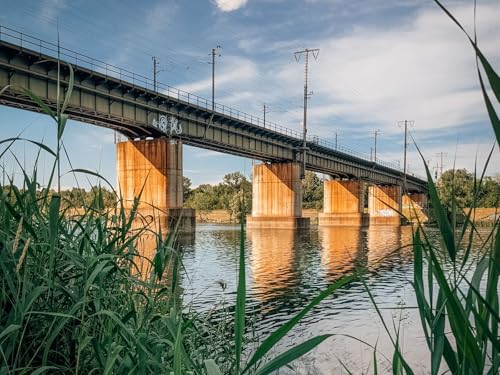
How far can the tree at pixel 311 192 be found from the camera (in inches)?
4561

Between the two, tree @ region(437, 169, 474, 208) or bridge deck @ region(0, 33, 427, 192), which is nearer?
tree @ region(437, 169, 474, 208)

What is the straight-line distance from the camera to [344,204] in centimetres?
7900

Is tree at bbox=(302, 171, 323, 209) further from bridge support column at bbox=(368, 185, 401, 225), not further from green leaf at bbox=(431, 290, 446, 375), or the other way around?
green leaf at bbox=(431, 290, 446, 375)

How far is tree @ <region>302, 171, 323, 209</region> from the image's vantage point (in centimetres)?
11585

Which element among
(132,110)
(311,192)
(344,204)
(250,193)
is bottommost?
(344,204)

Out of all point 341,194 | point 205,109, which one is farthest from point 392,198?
point 205,109

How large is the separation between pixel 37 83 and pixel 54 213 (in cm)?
2931

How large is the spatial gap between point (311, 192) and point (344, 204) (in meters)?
37.8

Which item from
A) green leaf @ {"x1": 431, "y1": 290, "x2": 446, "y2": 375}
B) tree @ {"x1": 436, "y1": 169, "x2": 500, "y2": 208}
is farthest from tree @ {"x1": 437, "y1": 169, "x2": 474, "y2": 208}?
green leaf @ {"x1": 431, "y1": 290, "x2": 446, "y2": 375}

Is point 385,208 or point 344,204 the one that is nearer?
point 344,204

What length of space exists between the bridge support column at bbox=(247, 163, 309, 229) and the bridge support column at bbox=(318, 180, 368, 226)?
17493 millimetres

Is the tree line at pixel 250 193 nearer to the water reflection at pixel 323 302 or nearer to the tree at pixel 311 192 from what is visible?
the water reflection at pixel 323 302

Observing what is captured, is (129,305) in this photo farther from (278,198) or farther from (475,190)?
(278,198)

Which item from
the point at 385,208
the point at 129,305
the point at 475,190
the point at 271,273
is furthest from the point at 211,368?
the point at 385,208
